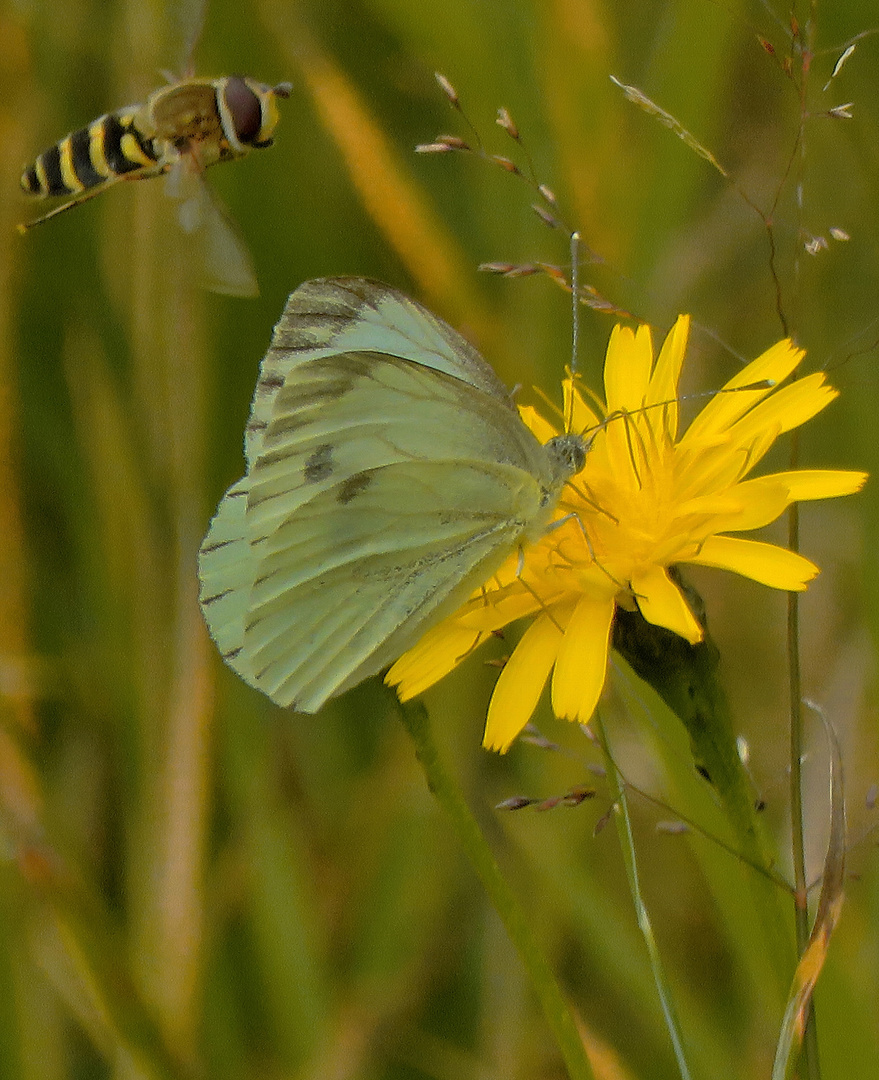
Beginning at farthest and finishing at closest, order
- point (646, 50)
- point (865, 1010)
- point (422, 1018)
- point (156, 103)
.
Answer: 1. point (646, 50)
2. point (422, 1018)
3. point (156, 103)
4. point (865, 1010)

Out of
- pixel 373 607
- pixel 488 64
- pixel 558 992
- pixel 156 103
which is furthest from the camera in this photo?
pixel 488 64

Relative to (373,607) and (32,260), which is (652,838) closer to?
(373,607)

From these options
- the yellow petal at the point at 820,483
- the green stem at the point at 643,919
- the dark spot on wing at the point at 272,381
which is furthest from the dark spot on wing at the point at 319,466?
the green stem at the point at 643,919

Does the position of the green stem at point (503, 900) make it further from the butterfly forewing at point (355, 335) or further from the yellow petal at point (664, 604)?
the butterfly forewing at point (355, 335)

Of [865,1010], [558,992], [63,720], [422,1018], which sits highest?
[63,720]

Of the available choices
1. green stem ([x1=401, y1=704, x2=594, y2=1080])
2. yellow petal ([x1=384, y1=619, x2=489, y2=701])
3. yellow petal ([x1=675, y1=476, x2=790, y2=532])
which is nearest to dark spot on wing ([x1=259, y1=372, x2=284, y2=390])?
yellow petal ([x1=384, y1=619, x2=489, y2=701])

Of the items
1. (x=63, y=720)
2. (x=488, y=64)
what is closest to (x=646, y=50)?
(x=488, y=64)
